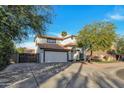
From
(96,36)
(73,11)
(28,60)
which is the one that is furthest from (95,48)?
(73,11)

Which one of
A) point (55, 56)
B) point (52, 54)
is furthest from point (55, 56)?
point (52, 54)

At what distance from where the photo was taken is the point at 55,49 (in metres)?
40.9

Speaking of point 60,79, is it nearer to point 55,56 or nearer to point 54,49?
point 54,49

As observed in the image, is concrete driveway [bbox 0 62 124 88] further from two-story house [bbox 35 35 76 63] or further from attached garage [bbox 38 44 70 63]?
attached garage [bbox 38 44 70 63]

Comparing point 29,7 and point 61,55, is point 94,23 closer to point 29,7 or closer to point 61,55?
point 61,55

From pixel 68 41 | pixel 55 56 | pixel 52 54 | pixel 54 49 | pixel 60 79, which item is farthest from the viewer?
pixel 68 41

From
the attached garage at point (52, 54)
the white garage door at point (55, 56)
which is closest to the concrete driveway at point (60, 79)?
the attached garage at point (52, 54)

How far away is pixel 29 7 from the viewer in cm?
1459

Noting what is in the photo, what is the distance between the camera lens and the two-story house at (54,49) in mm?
39341

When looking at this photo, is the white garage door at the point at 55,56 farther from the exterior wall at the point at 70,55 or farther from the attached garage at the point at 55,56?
the exterior wall at the point at 70,55

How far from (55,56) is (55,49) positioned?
1.26 m

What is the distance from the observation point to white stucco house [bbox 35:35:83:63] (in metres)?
39.4

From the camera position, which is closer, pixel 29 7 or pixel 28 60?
pixel 29 7

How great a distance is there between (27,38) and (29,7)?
3092 mm
